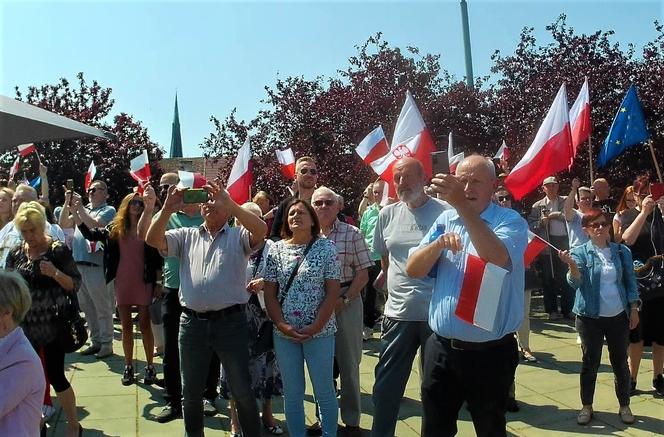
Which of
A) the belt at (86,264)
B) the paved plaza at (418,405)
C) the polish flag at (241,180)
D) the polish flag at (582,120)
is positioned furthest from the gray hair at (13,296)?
the polish flag at (582,120)

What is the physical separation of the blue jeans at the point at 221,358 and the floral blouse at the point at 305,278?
1.03 ft

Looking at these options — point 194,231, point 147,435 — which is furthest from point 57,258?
point 147,435

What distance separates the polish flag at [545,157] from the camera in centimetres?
545

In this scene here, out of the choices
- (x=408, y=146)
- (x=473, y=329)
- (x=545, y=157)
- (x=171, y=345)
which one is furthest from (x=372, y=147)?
(x=473, y=329)

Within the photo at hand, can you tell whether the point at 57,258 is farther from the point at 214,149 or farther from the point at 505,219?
the point at 214,149

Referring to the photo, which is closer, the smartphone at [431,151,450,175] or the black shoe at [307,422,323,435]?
the smartphone at [431,151,450,175]

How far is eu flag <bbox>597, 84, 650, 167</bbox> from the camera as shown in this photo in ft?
24.6

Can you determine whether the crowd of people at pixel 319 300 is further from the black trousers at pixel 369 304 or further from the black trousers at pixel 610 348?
the black trousers at pixel 369 304

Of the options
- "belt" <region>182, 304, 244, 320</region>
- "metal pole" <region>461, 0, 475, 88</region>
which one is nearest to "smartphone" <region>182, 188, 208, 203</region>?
"belt" <region>182, 304, 244, 320</region>

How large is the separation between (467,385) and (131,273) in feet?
13.2

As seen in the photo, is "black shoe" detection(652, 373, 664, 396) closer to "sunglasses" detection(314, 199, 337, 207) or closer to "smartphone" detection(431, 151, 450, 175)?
"smartphone" detection(431, 151, 450, 175)

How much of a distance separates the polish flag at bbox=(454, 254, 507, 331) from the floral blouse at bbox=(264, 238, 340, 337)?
1.32m

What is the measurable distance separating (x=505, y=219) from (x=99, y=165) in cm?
1526

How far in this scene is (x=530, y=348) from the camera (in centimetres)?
752
